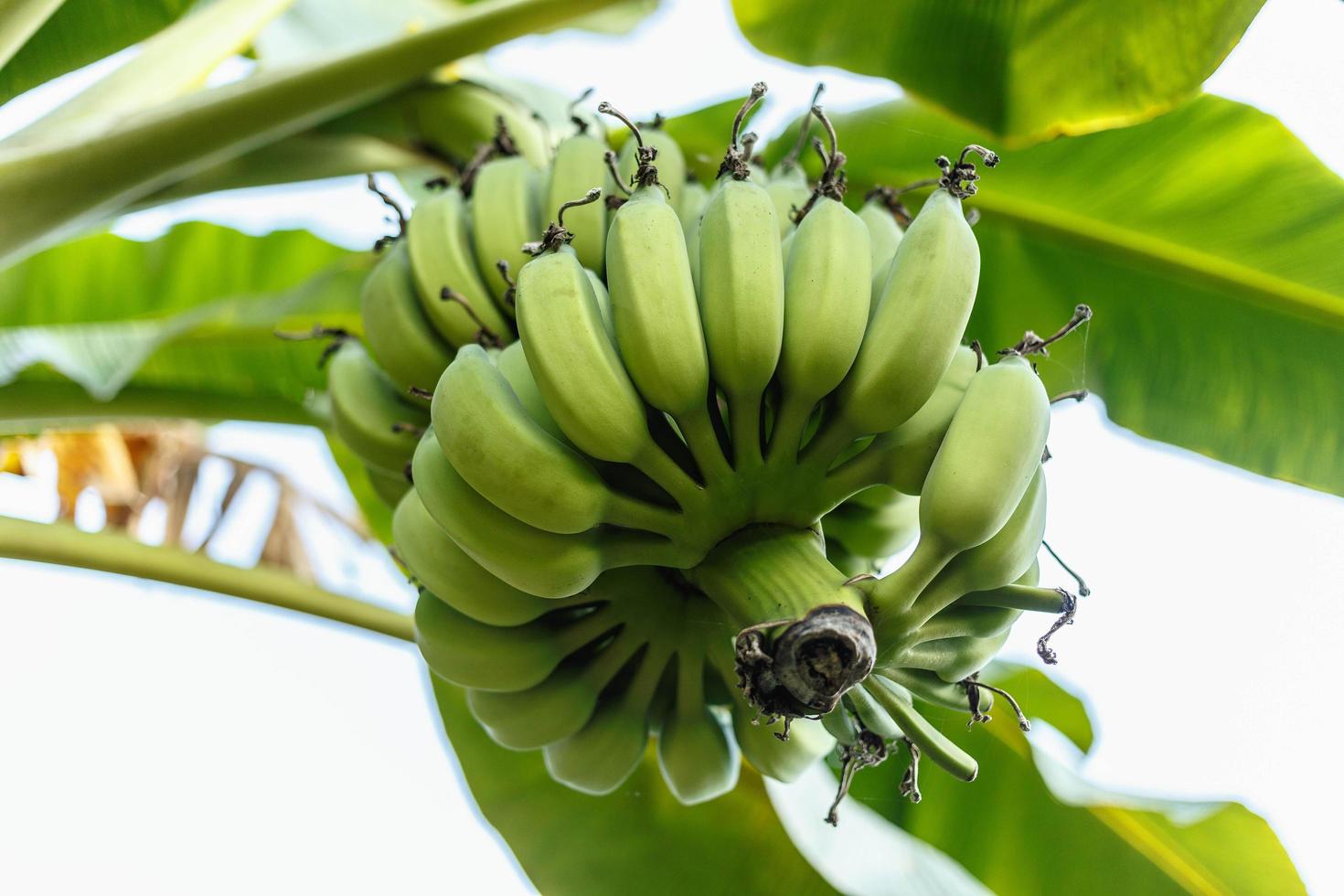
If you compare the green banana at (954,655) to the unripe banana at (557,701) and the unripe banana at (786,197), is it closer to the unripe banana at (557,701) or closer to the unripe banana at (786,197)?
the unripe banana at (557,701)

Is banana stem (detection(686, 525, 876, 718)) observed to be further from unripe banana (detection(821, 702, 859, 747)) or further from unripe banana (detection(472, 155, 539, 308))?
unripe banana (detection(472, 155, 539, 308))

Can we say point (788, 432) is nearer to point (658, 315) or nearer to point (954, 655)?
point (658, 315)

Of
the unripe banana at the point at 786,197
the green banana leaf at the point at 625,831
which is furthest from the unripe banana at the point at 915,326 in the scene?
the green banana leaf at the point at 625,831

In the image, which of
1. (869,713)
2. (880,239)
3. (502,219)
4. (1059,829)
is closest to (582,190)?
(502,219)

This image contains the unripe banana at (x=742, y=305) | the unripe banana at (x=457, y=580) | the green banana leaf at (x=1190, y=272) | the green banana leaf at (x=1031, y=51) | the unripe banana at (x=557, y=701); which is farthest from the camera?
the green banana leaf at (x=1190, y=272)

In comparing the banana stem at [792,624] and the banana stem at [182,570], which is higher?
the banana stem at [792,624]

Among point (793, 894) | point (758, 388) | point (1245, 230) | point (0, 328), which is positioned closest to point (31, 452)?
point (0, 328)

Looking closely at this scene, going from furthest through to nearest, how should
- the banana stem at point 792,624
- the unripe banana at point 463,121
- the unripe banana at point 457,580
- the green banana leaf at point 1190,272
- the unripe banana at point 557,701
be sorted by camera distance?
1. the unripe banana at point 463,121
2. the green banana leaf at point 1190,272
3. the unripe banana at point 557,701
4. the unripe banana at point 457,580
5. the banana stem at point 792,624
